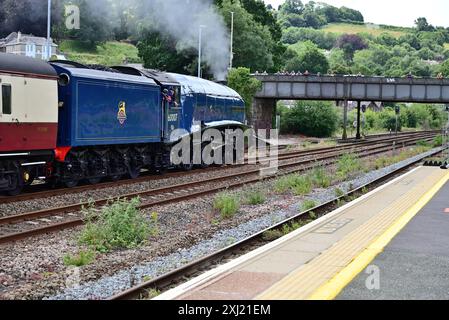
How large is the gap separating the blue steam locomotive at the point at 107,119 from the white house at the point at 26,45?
195 feet

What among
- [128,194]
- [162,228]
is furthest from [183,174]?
[162,228]

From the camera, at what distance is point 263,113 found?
57031 mm

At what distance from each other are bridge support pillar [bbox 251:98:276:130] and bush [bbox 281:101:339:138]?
9.79 ft

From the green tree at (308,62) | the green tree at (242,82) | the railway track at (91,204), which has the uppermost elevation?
the green tree at (308,62)

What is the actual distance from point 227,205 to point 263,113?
43513 millimetres

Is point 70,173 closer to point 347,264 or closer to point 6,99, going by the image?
point 6,99

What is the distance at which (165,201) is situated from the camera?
15.1 m

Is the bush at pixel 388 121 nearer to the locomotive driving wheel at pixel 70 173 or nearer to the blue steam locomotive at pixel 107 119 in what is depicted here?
the blue steam locomotive at pixel 107 119

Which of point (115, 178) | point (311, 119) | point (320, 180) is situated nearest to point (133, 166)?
point (115, 178)

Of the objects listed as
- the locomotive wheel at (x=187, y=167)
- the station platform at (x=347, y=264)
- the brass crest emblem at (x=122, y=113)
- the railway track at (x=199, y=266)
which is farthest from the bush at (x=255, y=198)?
the locomotive wheel at (x=187, y=167)

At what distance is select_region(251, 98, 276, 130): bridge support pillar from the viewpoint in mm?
54594

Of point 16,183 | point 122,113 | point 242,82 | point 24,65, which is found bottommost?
point 16,183

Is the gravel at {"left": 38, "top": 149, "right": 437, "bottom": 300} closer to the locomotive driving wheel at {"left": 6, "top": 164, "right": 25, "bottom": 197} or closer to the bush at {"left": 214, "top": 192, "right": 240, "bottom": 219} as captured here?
the bush at {"left": 214, "top": 192, "right": 240, "bottom": 219}

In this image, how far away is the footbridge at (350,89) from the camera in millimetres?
51875
